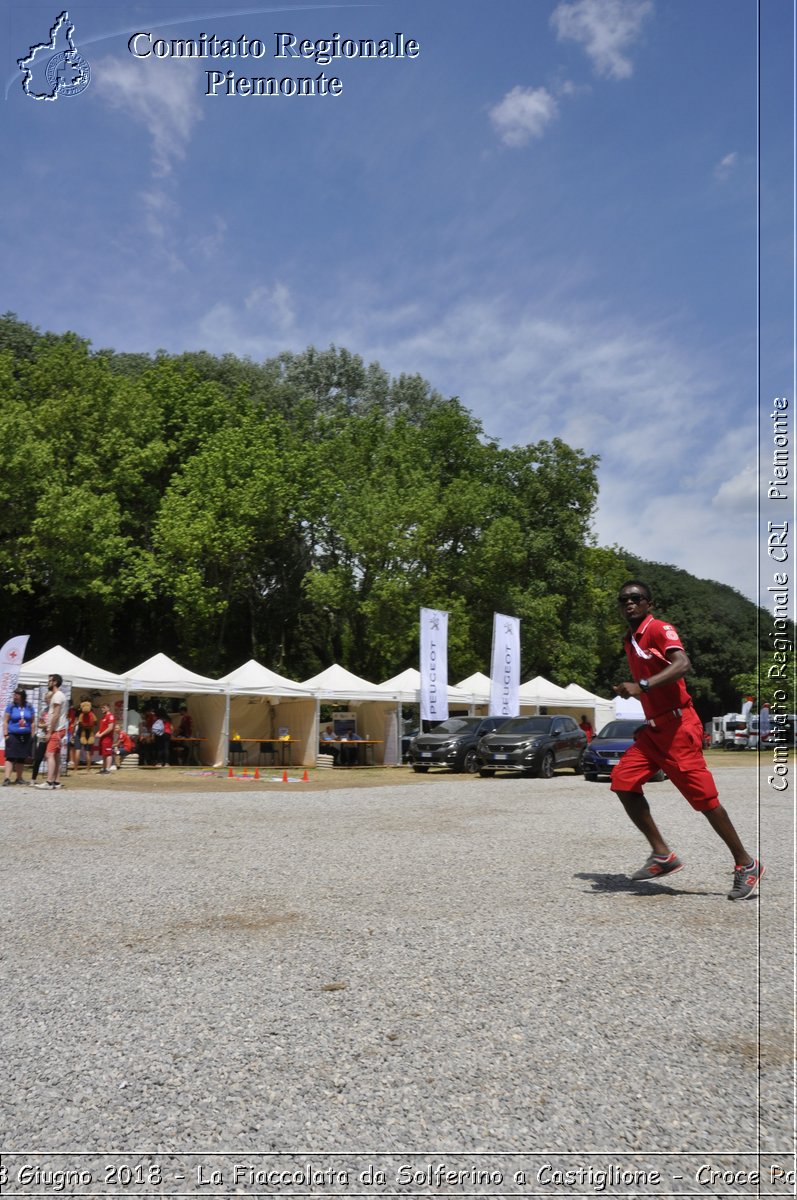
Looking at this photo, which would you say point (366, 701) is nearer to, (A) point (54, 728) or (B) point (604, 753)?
(B) point (604, 753)

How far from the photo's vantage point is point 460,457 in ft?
150

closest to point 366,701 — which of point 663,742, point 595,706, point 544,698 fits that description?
point 544,698

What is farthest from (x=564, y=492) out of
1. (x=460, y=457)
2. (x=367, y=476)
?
(x=367, y=476)

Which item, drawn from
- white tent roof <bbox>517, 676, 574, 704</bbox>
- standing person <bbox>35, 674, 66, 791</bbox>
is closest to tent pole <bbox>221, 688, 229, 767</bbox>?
standing person <bbox>35, 674, 66, 791</bbox>

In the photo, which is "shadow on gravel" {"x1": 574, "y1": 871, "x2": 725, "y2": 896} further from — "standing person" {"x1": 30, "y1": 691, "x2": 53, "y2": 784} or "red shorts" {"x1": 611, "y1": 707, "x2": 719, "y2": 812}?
"standing person" {"x1": 30, "y1": 691, "x2": 53, "y2": 784}

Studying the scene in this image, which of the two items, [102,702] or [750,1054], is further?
[102,702]

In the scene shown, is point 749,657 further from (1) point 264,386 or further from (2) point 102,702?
(2) point 102,702

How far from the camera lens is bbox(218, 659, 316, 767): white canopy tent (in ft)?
90.2

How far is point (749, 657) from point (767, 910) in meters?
63.4

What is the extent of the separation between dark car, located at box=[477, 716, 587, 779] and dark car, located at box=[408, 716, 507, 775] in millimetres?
812

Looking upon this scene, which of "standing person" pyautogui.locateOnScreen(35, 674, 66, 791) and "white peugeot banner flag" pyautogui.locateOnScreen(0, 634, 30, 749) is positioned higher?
"white peugeot banner flag" pyautogui.locateOnScreen(0, 634, 30, 749)

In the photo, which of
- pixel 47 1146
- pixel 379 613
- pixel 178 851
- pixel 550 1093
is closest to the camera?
pixel 47 1146

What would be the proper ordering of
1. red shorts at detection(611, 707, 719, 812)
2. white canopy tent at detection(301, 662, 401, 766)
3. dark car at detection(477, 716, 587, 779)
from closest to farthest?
red shorts at detection(611, 707, 719, 812)
dark car at detection(477, 716, 587, 779)
white canopy tent at detection(301, 662, 401, 766)

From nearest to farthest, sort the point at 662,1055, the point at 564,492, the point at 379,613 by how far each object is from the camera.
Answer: the point at 662,1055 < the point at 379,613 < the point at 564,492
